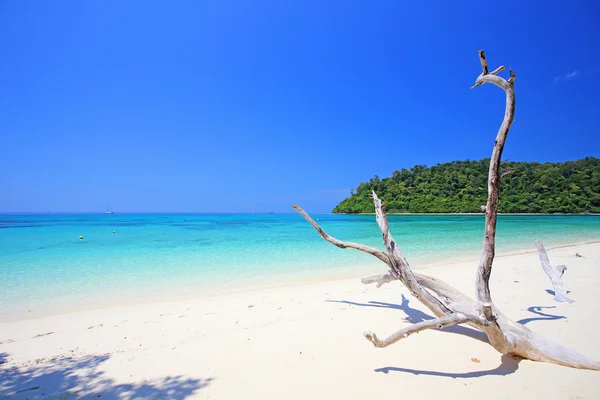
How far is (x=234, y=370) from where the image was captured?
3.04 m

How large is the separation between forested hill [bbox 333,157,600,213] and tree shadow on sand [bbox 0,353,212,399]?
6098cm

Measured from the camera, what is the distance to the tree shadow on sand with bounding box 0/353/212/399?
264 centimetres

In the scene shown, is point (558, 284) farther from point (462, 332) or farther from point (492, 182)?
point (492, 182)

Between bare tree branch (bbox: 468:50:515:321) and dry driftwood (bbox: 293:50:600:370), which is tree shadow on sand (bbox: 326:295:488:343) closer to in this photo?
dry driftwood (bbox: 293:50:600:370)

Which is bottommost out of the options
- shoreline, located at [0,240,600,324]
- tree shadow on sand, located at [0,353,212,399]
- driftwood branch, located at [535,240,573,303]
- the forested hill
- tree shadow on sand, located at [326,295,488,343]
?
shoreline, located at [0,240,600,324]

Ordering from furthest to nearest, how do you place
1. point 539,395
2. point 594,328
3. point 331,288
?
point 331,288, point 594,328, point 539,395

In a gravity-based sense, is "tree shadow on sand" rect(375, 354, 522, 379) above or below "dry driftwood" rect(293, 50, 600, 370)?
below

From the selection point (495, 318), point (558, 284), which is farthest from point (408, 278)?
point (558, 284)

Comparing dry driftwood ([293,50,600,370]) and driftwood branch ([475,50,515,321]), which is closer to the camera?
dry driftwood ([293,50,600,370])

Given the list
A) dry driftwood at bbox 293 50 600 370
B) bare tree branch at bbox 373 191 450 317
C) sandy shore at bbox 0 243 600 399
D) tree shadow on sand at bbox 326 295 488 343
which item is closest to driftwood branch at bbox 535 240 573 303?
sandy shore at bbox 0 243 600 399

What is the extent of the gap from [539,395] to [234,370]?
283 cm

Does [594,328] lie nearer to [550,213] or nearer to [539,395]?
[539,395]

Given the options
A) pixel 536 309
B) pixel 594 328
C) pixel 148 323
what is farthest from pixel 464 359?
pixel 148 323

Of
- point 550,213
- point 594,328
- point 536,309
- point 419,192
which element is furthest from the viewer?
point 419,192
